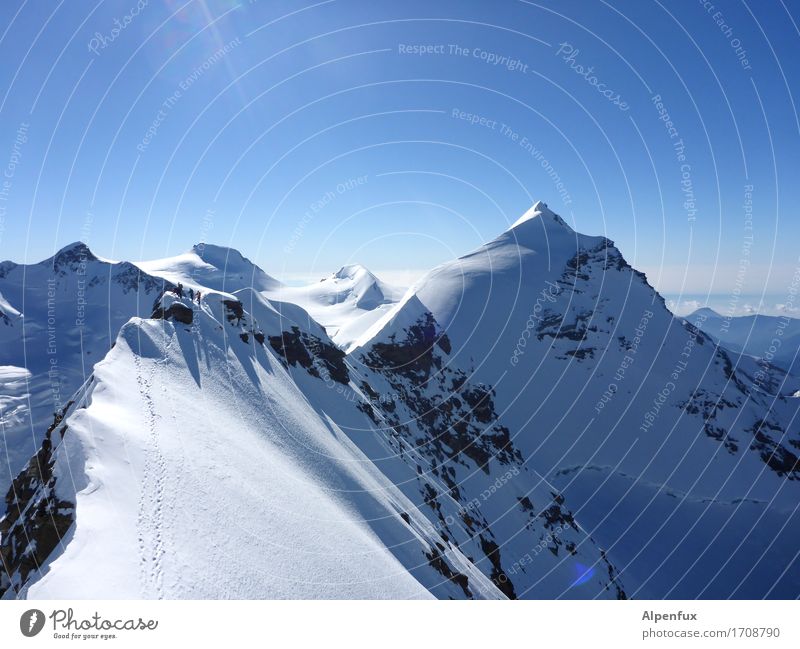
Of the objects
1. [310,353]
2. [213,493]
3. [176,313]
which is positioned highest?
[176,313]

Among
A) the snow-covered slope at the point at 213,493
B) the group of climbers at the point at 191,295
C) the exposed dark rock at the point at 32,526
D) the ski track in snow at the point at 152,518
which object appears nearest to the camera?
the ski track in snow at the point at 152,518

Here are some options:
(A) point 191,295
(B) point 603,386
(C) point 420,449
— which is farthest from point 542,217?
(A) point 191,295

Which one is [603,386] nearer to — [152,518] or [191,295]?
[191,295]

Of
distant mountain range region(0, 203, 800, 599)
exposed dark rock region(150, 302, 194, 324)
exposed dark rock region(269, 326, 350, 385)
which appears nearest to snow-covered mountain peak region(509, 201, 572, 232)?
distant mountain range region(0, 203, 800, 599)

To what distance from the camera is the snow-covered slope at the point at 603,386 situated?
95875 millimetres

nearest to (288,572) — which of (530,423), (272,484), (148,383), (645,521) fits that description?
(272,484)

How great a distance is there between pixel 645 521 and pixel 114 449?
365 ft
